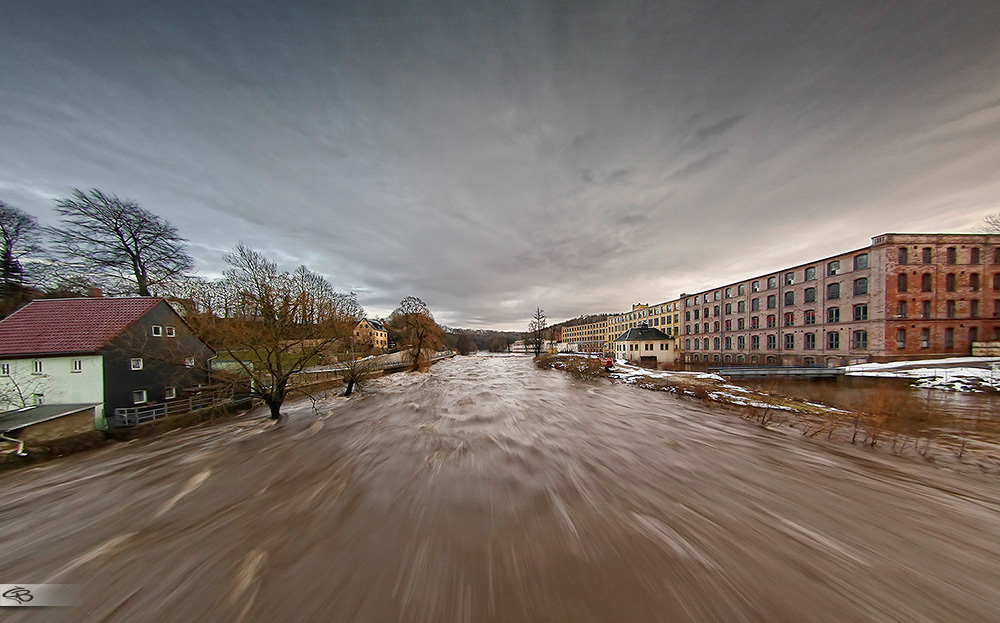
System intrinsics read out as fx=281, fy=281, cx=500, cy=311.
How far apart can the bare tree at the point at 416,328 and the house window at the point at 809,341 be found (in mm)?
35619

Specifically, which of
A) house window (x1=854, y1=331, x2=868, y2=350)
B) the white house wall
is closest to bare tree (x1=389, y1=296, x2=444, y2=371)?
the white house wall

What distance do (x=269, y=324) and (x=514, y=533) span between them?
11848 mm

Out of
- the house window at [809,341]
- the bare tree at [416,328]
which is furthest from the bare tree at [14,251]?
the house window at [809,341]

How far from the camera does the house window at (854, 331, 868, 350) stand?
73.0 feet

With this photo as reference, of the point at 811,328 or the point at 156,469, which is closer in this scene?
the point at 156,469

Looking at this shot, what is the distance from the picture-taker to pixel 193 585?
3295 mm

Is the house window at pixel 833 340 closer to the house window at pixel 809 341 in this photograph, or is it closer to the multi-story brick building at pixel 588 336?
the house window at pixel 809 341

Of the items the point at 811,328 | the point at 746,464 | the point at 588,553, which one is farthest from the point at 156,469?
the point at 811,328

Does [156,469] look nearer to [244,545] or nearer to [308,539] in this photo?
[244,545]

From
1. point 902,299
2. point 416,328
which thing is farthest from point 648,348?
point 416,328

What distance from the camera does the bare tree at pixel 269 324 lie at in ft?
34.7

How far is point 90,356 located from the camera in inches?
450

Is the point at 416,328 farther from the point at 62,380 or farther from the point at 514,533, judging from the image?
the point at 514,533

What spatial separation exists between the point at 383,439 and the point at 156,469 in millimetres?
5512
